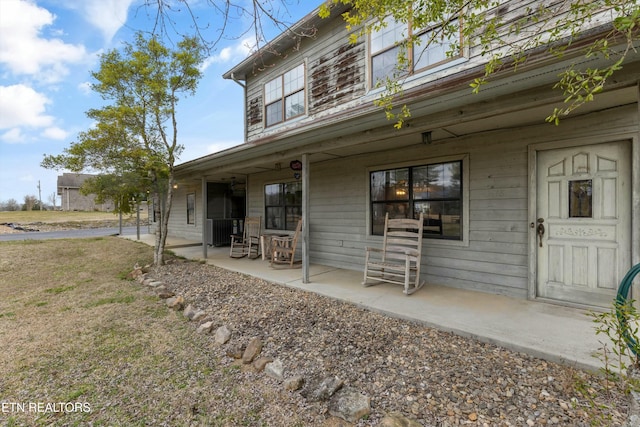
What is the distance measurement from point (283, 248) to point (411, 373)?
156 inches

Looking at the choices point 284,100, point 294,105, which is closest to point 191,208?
point 284,100

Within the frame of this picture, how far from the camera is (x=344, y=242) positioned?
573 cm

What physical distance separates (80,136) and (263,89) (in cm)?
422

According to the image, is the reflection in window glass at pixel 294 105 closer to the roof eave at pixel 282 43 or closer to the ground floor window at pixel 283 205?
the roof eave at pixel 282 43

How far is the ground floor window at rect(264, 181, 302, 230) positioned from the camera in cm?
693

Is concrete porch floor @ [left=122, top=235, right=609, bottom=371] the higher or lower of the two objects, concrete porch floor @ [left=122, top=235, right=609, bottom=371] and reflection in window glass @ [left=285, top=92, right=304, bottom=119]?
the lower

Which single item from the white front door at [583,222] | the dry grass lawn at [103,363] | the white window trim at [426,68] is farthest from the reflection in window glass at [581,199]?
the dry grass lawn at [103,363]

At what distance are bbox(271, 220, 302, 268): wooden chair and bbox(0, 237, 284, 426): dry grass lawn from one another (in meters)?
2.29

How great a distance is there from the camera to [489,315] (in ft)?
10.2

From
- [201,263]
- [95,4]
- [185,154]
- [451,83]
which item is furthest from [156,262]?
[451,83]

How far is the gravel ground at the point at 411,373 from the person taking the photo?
69.7 inches

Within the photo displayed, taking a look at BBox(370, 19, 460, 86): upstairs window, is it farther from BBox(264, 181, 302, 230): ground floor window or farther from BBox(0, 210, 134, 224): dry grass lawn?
BBox(0, 210, 134, 224): dry grass lawn

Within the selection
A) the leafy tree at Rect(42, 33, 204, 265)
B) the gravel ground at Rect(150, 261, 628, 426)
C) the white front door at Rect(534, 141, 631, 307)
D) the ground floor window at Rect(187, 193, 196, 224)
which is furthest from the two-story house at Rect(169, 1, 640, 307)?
the ground floor window at Rect(187, 193, 196, 224)

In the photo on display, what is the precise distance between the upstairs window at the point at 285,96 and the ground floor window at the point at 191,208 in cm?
527
